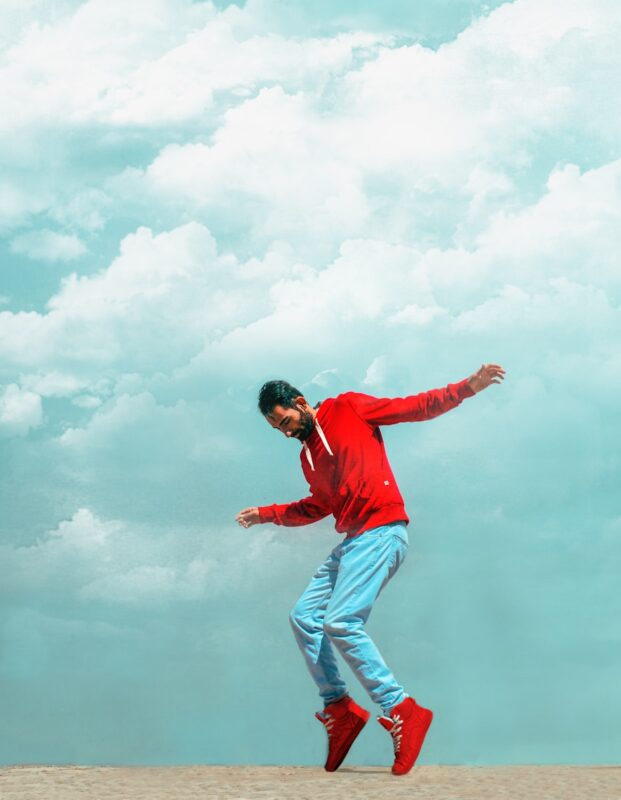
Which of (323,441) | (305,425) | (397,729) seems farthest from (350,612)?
(305,425)

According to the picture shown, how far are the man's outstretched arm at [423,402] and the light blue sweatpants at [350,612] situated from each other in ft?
2.13

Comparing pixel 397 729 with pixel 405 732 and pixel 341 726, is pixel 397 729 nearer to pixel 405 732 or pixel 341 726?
pixel 405 732

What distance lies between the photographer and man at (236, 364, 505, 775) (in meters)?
6.14

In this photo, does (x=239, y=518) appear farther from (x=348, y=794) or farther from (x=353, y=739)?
(x=348, y=794)

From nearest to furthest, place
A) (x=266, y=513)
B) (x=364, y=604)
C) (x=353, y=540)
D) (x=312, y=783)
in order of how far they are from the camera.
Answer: (x=312, y=783)
(x=364, y=604)
(x=353, y=540)
(x=266, y=513)

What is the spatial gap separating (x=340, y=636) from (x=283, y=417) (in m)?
1.33

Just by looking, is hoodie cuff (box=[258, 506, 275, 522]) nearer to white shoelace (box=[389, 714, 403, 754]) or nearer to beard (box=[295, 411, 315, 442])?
beard (box=[295, 411, 315, 442])

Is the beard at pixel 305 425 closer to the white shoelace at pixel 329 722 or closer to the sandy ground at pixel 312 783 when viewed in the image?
the white shoelace at pixel 329 722

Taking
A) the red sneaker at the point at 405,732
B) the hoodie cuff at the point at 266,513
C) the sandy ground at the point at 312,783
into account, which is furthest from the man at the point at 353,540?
the hoodie cuff at the point at 266,513

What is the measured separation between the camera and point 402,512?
6.43 metres

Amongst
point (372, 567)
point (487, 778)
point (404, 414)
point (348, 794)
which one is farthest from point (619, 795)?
point (404, 414)

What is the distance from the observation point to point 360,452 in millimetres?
6367

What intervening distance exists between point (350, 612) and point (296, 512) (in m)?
0.92

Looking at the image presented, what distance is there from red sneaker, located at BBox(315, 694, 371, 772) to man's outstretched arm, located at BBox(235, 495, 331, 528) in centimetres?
114
